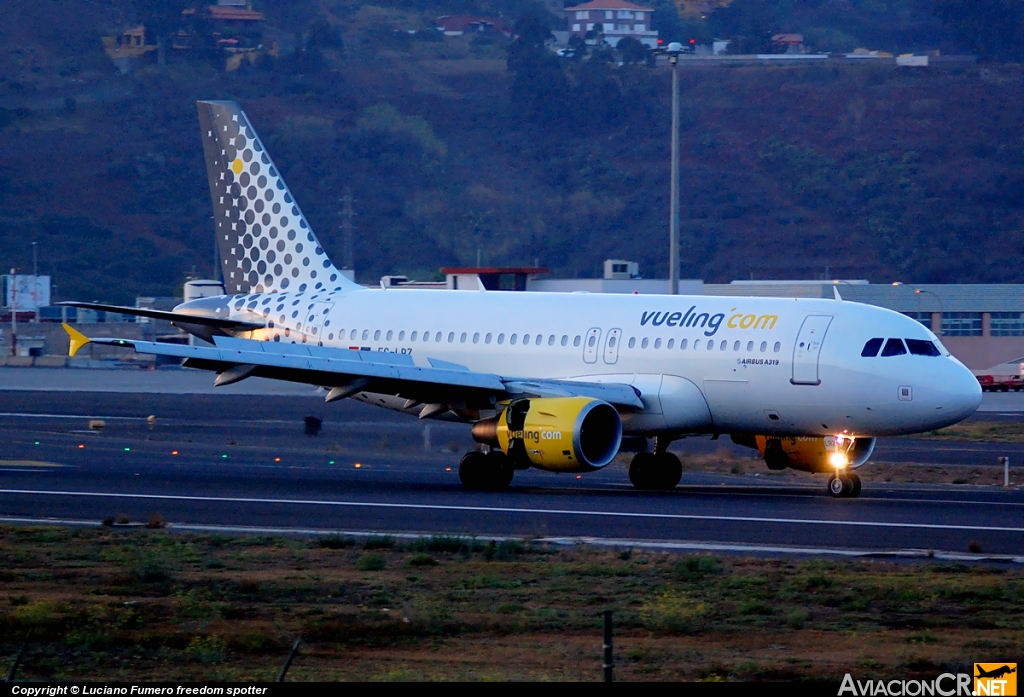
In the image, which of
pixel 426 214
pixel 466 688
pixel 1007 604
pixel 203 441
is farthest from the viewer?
pixel 426 214

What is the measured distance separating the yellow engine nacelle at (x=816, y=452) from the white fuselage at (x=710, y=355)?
86 cm

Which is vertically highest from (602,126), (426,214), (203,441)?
(602,126)

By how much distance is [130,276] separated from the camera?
150625 millimetres

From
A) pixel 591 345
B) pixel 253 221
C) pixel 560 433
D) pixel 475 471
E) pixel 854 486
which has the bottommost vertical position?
pixel 854 486

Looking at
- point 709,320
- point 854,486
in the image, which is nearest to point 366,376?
A: point 709,320

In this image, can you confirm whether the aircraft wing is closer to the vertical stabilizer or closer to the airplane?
the airplane

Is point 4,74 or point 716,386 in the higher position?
point 4,74

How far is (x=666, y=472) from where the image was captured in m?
30.3

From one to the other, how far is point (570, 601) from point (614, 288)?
66187 millimetres

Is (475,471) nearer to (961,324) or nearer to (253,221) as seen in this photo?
(253,221)

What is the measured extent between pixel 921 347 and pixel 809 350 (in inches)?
77.6

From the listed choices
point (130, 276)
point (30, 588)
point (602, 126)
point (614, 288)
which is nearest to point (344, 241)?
point (130, 276)

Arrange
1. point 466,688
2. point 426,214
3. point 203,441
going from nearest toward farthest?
1. point 466,688
2. point 203,441
3. point 426,214

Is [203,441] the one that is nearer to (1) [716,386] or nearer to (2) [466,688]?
(1) [716,386]
